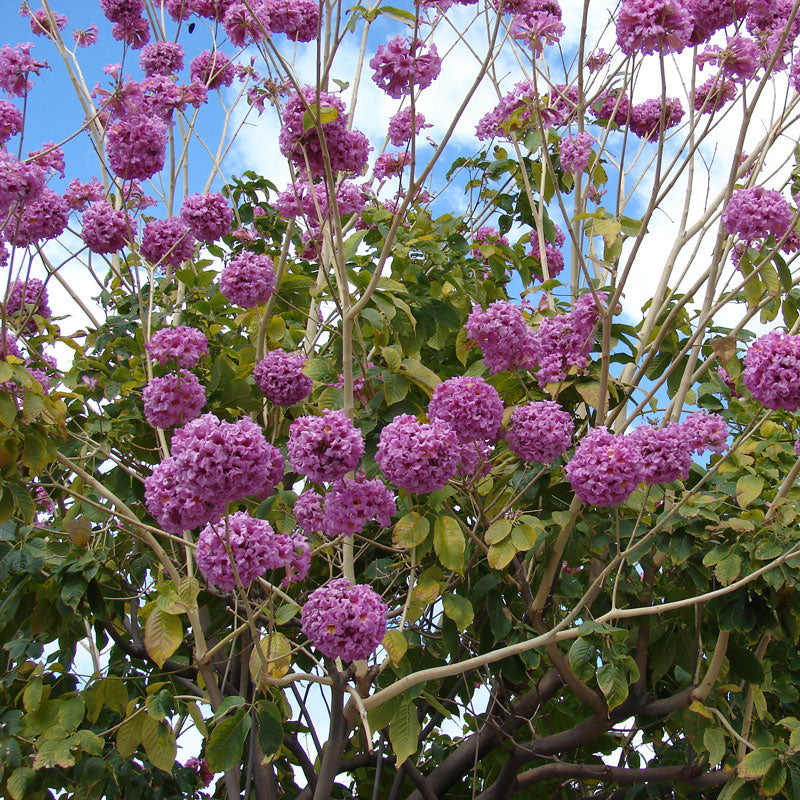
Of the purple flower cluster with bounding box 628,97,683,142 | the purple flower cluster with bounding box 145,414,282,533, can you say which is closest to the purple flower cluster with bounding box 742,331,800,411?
the purple flower cluster with bounding box 145,414,282,533

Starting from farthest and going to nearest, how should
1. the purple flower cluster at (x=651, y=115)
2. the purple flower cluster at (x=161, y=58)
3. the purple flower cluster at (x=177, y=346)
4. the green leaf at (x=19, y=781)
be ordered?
the purple flower cluster at (x=651, y=115) → the purple flower cluster at (x=161, y=58) → the green leaf at (x=19, y=781) → the purple flower cluster at (x=177, y=346)

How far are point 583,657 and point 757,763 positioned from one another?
946mm

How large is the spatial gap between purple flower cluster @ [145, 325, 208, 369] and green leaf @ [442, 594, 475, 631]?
1320 mm

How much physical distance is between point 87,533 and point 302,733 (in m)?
1.96

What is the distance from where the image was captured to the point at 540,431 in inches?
123

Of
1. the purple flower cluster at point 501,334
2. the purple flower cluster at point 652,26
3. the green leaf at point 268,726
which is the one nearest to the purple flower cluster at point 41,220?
the purple flower cluster at point 501,334

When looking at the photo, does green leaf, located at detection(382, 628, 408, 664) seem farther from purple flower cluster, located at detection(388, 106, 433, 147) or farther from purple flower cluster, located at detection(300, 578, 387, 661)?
purple flower cluster, located at detection(388, 106, 433, 147)

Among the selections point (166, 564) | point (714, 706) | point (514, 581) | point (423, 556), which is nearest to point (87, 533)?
point (166, 564)

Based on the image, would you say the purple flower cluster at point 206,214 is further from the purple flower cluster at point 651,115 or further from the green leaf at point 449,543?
the purple flower cluster at point 651,115

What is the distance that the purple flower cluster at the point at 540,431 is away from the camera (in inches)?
123

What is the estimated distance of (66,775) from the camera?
159 inches

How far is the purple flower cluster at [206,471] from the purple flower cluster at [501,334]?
1.08 metres

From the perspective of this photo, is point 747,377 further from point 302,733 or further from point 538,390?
point 302,733

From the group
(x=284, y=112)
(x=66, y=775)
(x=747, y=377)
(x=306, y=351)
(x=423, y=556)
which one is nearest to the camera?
(x=284, y=112)
